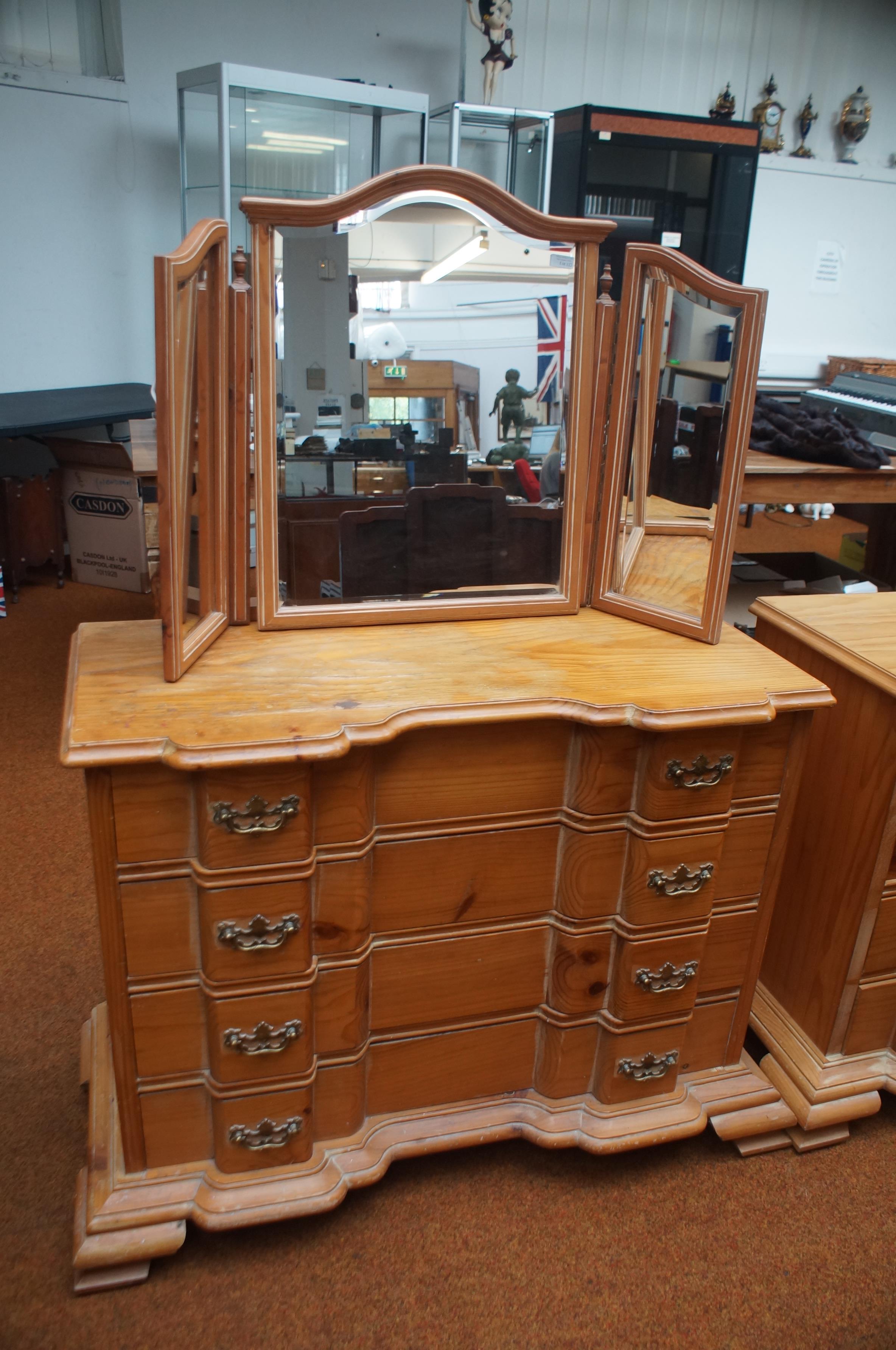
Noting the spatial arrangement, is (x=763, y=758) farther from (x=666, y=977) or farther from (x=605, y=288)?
(x=605, y=288)

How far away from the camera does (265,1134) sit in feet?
4.75

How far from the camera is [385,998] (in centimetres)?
149

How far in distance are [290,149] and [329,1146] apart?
4259 mm

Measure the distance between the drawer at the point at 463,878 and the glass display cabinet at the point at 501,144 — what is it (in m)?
4.18

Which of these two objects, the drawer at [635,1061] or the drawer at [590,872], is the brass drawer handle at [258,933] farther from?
the drawer at [635,1061]

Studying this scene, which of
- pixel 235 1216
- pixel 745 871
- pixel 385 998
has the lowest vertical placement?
pixel 235 1216

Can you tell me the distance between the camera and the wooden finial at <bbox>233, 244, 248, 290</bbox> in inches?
55.5

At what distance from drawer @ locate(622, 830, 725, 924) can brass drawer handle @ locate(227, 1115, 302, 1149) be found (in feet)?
1.98

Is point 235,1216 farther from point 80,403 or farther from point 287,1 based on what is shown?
point 287,1

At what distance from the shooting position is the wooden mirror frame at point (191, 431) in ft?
3.97

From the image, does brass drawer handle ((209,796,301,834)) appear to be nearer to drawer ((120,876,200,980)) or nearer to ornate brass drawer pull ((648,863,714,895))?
drawer ((120,876,200,980))

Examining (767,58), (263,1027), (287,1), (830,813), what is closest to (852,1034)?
(830,813)

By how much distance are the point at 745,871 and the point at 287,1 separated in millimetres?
4925

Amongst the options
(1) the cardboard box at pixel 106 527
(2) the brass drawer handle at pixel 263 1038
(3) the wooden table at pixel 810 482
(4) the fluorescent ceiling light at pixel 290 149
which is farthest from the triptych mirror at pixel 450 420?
(4) the fluorescent ceiling light at pixel 290 149
